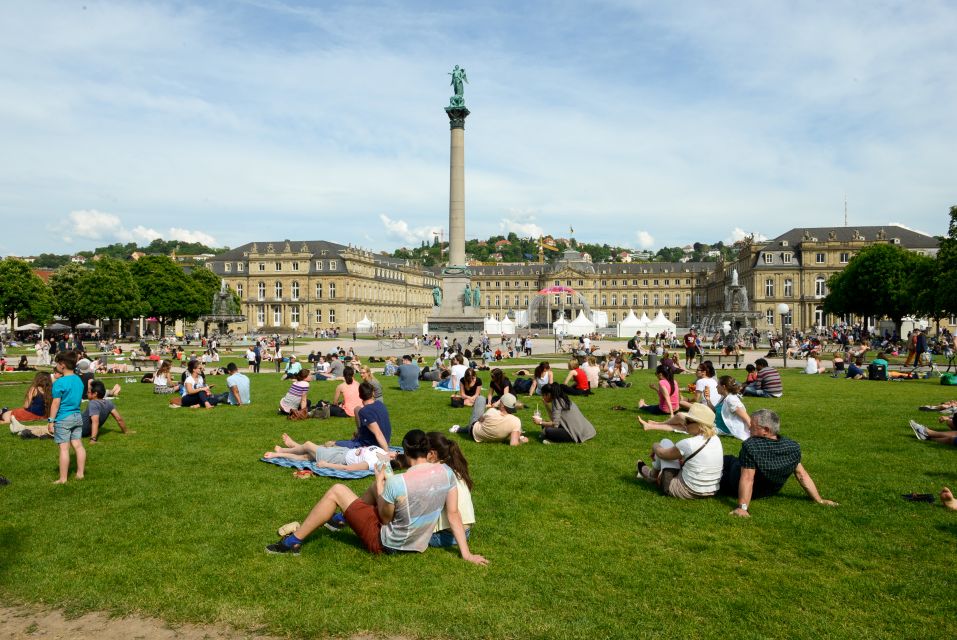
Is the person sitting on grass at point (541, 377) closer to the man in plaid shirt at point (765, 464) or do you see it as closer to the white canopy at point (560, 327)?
the man in plaid shirt at point (765, 464)

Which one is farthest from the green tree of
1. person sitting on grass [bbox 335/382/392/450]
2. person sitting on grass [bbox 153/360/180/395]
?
person sitting on grass [bbox 335/382/392/450]

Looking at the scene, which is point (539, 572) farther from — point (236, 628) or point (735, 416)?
point (735, 416)

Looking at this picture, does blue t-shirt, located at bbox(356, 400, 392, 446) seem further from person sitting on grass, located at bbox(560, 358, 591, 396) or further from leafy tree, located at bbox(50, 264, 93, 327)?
leafy tree, located at bbox(50, 264, 93, 327)

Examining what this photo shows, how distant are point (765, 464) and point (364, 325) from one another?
71912 millimetres

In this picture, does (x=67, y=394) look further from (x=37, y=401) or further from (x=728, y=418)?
(x=728, y=418)

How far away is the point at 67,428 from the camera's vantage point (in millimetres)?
8992

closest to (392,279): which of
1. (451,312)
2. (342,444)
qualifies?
(451,312)

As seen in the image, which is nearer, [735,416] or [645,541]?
[645,541]

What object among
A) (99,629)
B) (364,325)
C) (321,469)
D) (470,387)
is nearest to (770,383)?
(470,387)

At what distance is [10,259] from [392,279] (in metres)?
66.2

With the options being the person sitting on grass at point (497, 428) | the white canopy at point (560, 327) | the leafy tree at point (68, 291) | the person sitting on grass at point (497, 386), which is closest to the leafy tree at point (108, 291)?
the leafy tree at point (68, 291)

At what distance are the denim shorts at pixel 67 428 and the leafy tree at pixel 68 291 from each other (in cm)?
6273

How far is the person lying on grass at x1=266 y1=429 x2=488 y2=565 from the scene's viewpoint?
6.25 metres

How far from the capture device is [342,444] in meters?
10.0
